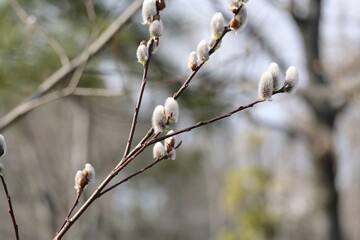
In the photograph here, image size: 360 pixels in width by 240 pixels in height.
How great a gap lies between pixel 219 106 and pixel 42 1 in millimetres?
1173

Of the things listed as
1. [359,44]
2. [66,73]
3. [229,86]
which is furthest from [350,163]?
[66,73]

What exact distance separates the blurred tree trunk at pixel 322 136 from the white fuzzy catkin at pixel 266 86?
3369mm

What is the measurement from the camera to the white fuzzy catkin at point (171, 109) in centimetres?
71

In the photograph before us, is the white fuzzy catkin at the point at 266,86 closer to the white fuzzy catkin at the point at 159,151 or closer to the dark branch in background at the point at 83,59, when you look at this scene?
the white fuzzy catkin at the point at 159,151

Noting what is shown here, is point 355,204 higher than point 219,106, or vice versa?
point 355,204

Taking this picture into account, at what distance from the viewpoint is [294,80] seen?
2.44 feet

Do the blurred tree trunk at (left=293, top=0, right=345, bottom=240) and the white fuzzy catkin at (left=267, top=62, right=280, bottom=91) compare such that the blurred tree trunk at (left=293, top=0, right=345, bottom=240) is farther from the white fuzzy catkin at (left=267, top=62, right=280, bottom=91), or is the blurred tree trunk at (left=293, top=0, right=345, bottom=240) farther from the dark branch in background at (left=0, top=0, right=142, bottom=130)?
the white fuzzy catkin at (left=267, top=62, right=280, bottom=91)

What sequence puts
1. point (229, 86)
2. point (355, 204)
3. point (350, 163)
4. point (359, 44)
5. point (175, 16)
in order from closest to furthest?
point (229, 86) < point (175, 16) < point (359, 44) < point (350, 163) < point (355, 204)

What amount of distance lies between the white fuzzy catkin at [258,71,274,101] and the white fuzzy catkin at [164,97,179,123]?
106mm

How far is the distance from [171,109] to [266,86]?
4.7 inches

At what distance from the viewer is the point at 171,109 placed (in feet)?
2.34

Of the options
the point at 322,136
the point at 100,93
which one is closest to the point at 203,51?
the point at 100,93

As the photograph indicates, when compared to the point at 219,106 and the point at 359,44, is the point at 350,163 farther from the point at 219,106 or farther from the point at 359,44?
the point at 219,106

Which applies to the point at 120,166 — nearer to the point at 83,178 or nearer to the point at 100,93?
the point at 83,178
